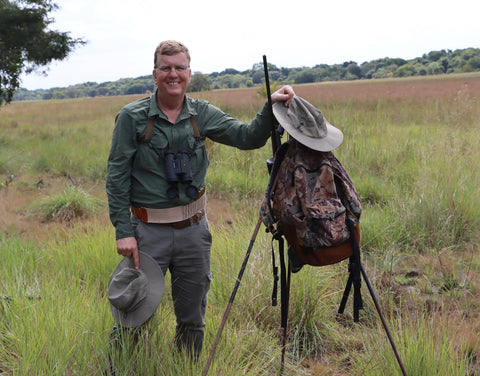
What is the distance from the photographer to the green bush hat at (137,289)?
2.37m

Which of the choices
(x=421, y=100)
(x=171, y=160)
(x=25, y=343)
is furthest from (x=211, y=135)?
(x=421, y=100)

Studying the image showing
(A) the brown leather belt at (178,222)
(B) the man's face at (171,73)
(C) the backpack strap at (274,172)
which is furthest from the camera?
(A) the brown leather belt at (178,222)

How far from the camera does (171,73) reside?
232 cm

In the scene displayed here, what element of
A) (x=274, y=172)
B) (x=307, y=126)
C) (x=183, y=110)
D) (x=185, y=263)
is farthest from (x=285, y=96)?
(x=185, y=263)

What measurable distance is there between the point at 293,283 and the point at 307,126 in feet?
5.45

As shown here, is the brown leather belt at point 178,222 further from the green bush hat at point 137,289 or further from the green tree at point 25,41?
the green tree at point 25,41

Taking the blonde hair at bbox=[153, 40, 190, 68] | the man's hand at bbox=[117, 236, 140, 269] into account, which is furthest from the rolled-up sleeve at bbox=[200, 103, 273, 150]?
the man's hand at bbox=[117, 236, 140, 269]

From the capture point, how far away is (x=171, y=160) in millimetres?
2357

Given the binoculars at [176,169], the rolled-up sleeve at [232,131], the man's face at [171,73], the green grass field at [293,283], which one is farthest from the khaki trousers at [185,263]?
the man's face at [171,73]

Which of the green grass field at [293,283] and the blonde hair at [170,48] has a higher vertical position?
the blonde hair at [170,48]

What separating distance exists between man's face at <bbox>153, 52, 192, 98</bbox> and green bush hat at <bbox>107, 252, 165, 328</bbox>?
0.89 m

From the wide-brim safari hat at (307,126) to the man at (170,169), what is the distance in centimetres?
9

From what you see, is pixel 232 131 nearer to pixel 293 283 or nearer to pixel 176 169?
pixel 176 169

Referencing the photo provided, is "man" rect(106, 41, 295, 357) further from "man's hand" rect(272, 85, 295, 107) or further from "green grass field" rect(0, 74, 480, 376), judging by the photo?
"green grass field" rect(0, 74, 480, 376)
